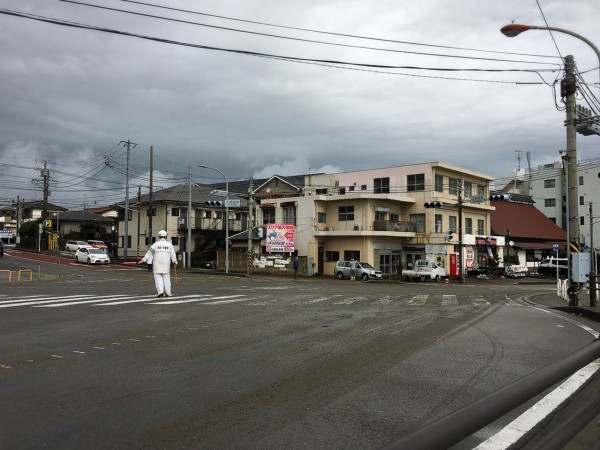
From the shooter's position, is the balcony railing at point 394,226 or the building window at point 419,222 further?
the building window at point 419,222

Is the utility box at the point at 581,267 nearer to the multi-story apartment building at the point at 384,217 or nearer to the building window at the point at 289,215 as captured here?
the multi-story apartment building at the point at 384,217

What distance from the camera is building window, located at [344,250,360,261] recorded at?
45000 millimetres

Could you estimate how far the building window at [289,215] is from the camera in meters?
48.0

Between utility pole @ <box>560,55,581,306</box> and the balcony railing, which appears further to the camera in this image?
the balcony railing

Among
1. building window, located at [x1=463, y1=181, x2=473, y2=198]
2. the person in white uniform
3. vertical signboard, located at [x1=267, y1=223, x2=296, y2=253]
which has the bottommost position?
the person in white uniform

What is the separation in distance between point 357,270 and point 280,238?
27.2ft

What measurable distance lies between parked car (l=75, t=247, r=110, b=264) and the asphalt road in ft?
119

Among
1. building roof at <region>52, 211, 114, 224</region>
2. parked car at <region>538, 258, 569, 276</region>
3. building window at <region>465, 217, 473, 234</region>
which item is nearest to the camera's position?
parked car at <region>538, 258, 569, 276</region>

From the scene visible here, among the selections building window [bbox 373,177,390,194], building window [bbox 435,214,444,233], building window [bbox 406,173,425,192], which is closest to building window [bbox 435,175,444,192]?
building window [bbox 406,173,425,192]

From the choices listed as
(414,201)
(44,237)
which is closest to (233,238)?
(414,201)

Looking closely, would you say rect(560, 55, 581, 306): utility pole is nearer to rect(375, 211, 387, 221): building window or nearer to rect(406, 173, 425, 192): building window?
rect(375, 211, 387, 221): building window

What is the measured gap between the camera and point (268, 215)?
5069 cm

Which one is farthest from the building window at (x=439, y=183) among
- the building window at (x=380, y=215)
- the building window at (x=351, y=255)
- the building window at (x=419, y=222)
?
the building window at (x=351, y=255)

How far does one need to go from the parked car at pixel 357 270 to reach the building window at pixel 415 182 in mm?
10508
